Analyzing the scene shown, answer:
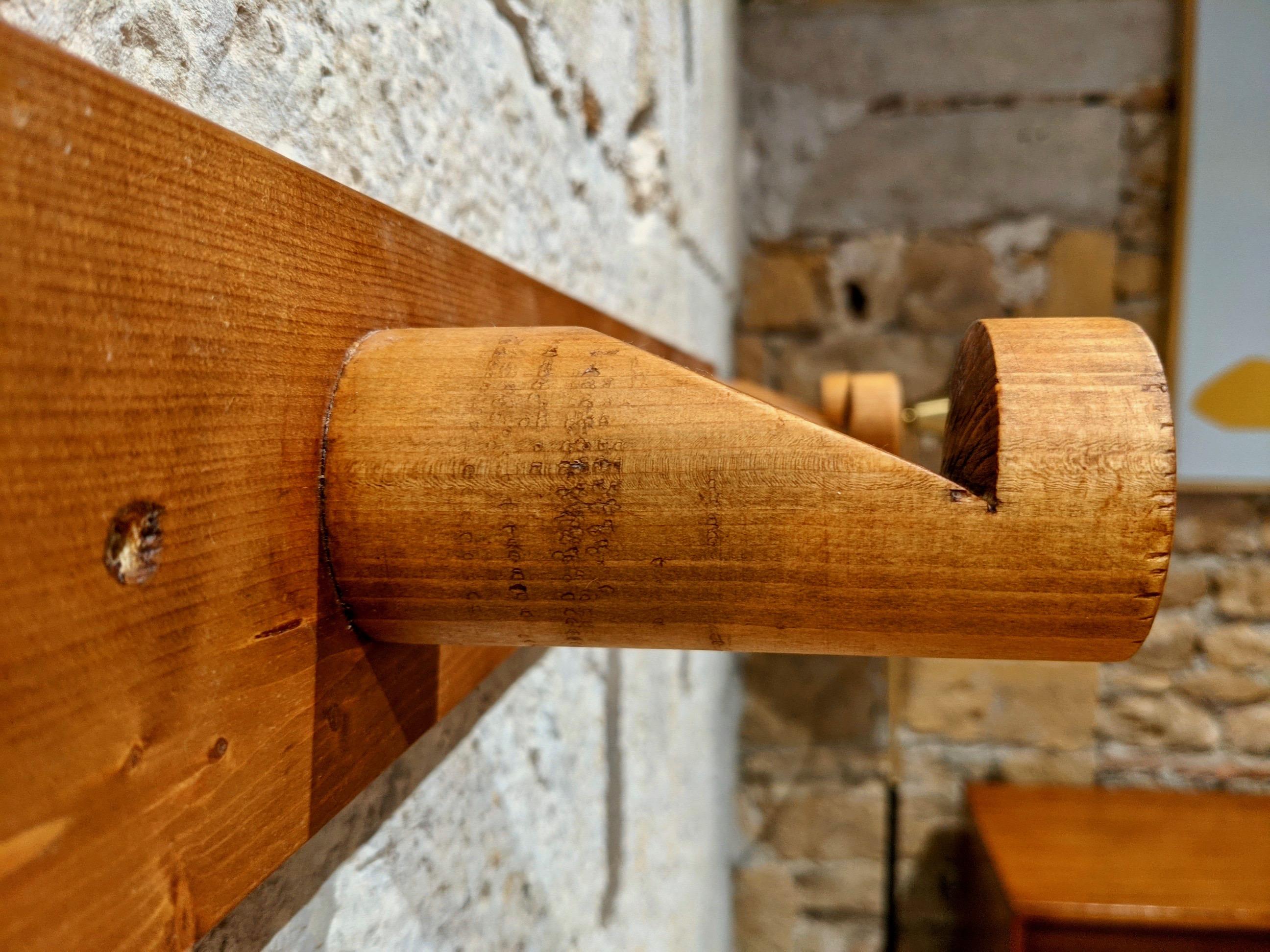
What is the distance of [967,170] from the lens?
1.77 metres

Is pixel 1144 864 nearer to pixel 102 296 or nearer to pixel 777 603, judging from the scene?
pixel 777 603

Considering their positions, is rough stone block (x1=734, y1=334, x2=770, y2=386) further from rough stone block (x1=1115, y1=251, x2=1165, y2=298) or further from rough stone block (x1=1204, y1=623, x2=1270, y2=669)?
rough stone block (x1=1204, y1=623, x2=1270, y2=669)

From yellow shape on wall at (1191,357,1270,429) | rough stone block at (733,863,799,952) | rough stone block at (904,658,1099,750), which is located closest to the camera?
yellow shape on wall at (1191,357,1270,429)

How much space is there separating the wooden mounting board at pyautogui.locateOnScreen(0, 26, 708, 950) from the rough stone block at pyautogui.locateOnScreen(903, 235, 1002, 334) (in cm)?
168

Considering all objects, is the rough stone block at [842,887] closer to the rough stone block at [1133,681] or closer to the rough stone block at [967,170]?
the rough stone block at [1133,681]

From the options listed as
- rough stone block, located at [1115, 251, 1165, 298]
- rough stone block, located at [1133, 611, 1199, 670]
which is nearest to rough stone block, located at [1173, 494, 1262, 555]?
rough stone block, located at [1133, 611, 1199, 670]

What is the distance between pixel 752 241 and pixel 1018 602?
1706 mm

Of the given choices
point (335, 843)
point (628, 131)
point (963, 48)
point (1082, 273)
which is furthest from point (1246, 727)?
point (335, 843)

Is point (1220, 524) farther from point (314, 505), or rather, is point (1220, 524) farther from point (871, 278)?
point (314, 505)

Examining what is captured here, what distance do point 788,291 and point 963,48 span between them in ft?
1.88

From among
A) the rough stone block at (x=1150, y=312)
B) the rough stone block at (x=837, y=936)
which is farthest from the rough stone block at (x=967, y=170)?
the rough stone block at (x=837, y=936)

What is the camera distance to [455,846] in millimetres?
437

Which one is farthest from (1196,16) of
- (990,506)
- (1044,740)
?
(990,506)

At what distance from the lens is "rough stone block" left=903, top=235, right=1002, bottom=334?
1779 mm
